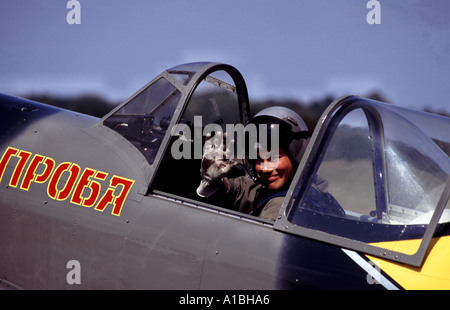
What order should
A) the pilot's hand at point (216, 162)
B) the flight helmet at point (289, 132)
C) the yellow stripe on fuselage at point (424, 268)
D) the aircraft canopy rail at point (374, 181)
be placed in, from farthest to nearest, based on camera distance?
the flight helmet at point (289, 132), the pilot's hand at point (216, 162), the aircraft canopy rail at point (374, 181), the yellow stripe on fuselage at point (424, 268)

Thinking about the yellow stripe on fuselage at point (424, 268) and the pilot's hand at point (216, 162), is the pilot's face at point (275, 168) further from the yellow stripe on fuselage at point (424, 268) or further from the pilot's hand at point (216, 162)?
the yellow stripe on fuselage at point (424, 268)

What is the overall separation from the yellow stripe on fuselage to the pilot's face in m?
1.32

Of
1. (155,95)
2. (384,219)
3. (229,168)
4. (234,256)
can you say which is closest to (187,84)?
(155,95)

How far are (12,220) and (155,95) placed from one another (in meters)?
1.42

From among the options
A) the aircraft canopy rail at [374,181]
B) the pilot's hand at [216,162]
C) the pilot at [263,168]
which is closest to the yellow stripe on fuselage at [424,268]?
the aircraft canopy rail at [374,181]

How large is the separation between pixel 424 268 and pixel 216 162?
5.24 ft

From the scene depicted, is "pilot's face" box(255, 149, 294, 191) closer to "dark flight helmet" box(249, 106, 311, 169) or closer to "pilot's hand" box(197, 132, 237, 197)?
"dark flight helmet" box(249, 106, 311, 169)

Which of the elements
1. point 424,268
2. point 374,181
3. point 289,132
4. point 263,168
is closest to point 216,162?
point 263,168

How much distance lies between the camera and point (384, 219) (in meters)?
3.46

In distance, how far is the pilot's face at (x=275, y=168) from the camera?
13.7ft

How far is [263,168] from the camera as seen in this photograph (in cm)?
421

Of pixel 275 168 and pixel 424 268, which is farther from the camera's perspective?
pixel 275 168

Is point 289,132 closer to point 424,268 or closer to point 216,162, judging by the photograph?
point 216,162

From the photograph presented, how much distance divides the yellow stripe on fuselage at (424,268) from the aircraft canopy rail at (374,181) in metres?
0.01
